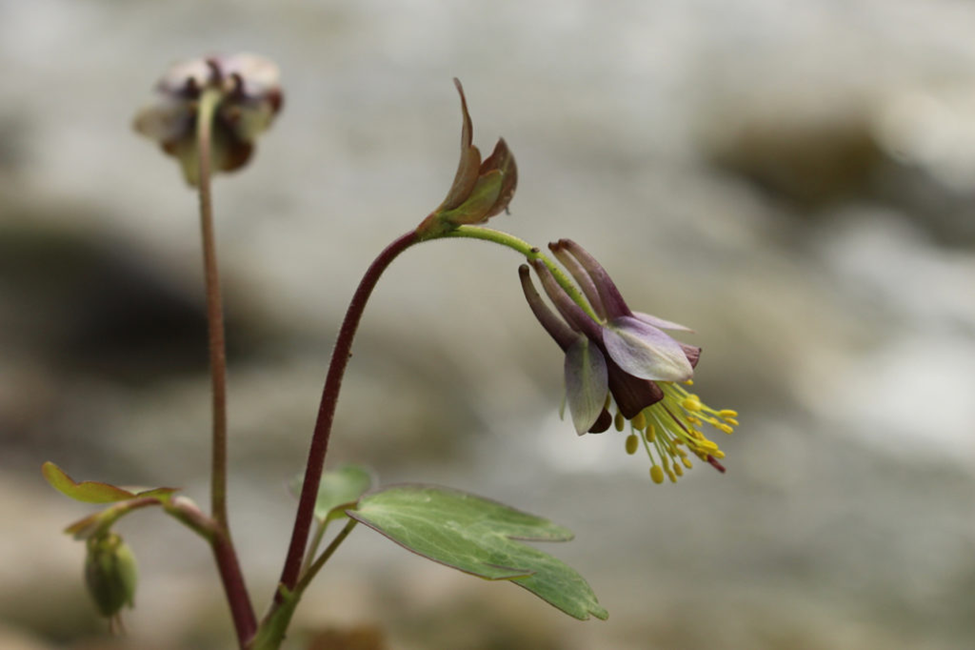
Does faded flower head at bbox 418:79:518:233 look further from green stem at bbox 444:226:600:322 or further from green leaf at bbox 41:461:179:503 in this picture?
green leaf at bbox 41:461:179:503

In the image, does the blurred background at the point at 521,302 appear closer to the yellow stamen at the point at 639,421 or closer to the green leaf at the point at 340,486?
the green leaf at the point at 340,486

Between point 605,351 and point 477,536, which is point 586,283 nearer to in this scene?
point 605,351

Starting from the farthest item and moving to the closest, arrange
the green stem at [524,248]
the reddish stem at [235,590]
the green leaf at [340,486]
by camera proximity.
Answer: the green leaf at [340,486] → the reddish stem at [235,590] → the green stem at [524,248]

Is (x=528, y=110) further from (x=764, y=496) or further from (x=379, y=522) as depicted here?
(x=379, y=522)

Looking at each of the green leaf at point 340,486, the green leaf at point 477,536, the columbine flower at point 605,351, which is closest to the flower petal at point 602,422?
the columbine flower at point 605,351

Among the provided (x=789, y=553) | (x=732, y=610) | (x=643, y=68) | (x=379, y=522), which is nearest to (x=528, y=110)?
(x=643, y=68)

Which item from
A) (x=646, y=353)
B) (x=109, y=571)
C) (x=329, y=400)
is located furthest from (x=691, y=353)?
(x=109, y=571)
